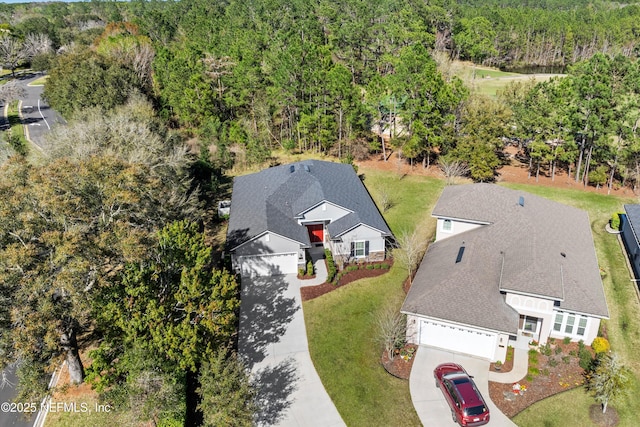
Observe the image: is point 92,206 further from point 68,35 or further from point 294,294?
point 68,35

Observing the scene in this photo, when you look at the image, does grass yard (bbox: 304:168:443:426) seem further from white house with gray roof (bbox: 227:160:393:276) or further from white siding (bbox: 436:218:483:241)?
white siding (bbox: 436:218:483:241)

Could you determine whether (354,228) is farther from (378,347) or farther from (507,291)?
(507,291)

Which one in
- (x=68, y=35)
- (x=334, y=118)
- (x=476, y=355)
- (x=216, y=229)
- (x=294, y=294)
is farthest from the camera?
(x=68, y=35)

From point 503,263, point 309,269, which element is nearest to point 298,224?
point 309,269

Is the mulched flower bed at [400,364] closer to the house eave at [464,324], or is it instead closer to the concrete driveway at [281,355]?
the house eave at [464,324]

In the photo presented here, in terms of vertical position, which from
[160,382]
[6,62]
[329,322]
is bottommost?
[329,322]

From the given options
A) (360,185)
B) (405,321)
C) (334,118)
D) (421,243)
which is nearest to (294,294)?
(405,321)
